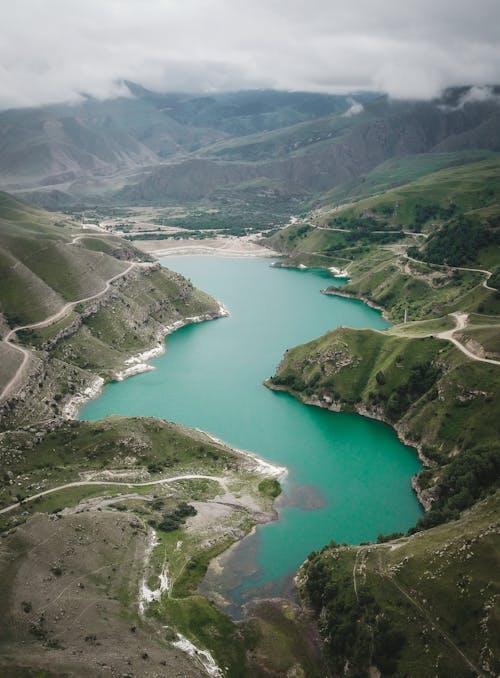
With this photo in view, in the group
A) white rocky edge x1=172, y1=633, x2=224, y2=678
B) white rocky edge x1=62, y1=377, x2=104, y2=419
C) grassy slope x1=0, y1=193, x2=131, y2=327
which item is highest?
grassy slope x1=0, y1=193, x2=131, y2=327

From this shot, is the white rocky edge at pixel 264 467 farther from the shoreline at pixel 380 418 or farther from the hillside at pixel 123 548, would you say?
the shoreline at pixel 380 418

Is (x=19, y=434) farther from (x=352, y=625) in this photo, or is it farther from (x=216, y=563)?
(x=352, y=625)

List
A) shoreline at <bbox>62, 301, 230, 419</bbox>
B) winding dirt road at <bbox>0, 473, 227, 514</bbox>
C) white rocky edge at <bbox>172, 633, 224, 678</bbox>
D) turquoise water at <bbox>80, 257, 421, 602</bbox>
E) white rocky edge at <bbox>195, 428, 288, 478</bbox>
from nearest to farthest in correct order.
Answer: white rocky edge at <bbox>172, 633, 224, 678</bbox>, turquoise water at <bbox>80, 257, 421, 602</bbox>, winding dirt road at <bbox>0, 473, 227, 514</bbox>, white rocky edge at <bbox>195, 428, 288, 478</bbox>, shoreline at <bbox>62, 301, 230, 419</bbox>

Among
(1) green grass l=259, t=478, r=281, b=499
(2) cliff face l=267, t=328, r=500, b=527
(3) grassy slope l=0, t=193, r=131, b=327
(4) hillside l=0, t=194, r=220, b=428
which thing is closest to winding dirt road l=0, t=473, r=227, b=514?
(1) green grass l=259, t=478, r=281, b=499

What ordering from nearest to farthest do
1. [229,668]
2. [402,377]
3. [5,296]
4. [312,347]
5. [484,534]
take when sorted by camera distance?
[229,668] < [484,534] < [402,377] < [312,347] < [5,296]

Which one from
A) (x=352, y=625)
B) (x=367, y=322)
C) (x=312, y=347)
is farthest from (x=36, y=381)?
(x=367, y=322)

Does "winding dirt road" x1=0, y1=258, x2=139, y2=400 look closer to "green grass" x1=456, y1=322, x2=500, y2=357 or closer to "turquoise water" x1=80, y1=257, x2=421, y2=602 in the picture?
"turquoise water" x1=80, y1=257, x2=421, y2=602

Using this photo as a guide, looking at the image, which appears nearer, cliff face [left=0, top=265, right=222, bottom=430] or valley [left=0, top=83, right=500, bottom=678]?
valley [left=0, top=83, right=500, bottom=678]

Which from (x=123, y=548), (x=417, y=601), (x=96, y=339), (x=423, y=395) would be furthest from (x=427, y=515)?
(x=96, y=339)
